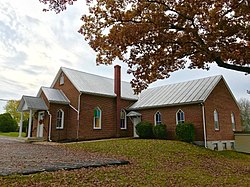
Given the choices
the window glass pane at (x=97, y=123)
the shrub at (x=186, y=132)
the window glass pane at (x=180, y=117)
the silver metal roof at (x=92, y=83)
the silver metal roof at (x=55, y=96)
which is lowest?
the shrub at (x=186, y=132)

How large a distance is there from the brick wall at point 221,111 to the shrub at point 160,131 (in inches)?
152

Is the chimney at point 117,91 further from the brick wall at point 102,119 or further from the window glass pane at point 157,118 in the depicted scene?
the window glass pane at point 157,118

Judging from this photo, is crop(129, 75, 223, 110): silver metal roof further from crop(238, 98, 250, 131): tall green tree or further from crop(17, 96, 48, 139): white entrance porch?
crop(238, 98, 250, 131): tall green tree

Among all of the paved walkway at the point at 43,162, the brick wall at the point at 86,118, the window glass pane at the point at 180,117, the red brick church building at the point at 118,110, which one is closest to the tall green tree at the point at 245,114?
the red brick church building at the point at 118,110

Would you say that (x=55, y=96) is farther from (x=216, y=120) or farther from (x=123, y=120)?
(x=216, y=120)

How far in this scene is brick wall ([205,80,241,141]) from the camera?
66.5 ft

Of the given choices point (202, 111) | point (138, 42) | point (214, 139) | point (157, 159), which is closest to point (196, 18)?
point (138, 42)

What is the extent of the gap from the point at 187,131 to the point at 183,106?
274 centimetres

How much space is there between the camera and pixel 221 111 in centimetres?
2228

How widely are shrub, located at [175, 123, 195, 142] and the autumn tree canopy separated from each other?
267 inches

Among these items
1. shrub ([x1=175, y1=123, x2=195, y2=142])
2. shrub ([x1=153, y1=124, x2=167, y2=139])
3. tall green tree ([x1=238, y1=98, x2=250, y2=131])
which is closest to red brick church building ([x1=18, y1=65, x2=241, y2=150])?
shrub ([x1=153, y1=124, x2=167, y2=139])

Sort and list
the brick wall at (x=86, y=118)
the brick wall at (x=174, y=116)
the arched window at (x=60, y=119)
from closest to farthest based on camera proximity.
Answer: the brick wall at (x=174, y=116)
the brick wall at (x=86, y=118)
the arched window at (x=60, y=119)

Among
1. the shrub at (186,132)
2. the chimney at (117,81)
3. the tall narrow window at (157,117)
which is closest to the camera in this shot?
the shrub at (186,132)

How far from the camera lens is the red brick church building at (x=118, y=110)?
20625 millimetres
